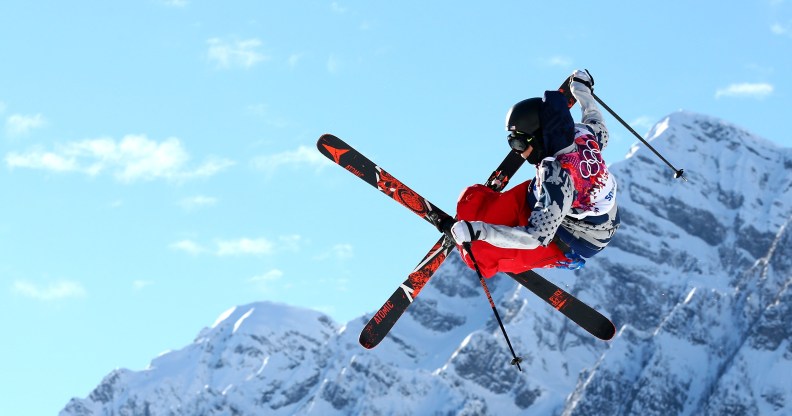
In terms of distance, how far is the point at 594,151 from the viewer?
10.7m

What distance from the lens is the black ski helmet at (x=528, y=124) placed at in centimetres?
1042

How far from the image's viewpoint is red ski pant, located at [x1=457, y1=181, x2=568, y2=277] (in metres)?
10.8

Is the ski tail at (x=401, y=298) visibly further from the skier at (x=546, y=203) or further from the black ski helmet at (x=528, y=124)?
the black ski helmet at (x=528, y=124)

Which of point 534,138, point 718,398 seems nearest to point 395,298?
point 534,138

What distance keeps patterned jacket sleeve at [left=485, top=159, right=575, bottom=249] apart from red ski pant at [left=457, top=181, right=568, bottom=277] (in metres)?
0.40

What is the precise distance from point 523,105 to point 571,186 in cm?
79

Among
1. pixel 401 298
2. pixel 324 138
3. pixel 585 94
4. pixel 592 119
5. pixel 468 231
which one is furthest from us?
pixel 401 298

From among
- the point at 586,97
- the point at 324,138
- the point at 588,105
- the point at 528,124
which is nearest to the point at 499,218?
the point at 528,124

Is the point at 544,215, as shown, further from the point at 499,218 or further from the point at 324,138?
the point at 324,138

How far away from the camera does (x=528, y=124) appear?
10422 millimetres

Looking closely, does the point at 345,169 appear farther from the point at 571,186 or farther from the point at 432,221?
the point at 571,186

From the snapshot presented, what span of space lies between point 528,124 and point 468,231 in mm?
1040

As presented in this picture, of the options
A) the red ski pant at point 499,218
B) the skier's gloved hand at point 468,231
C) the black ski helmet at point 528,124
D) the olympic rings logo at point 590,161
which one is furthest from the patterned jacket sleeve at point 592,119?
the skier's gloved hand at point 468,231

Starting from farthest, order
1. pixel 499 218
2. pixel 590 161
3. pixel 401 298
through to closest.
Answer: pixel 401 298
pixel 499 218
pixel 590 161
